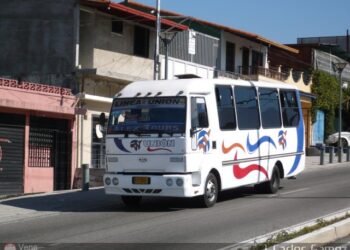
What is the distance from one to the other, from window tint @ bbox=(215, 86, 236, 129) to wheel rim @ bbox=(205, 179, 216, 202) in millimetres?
1447

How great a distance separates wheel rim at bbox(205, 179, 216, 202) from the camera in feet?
46.7

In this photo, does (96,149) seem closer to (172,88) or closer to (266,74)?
(172,88)

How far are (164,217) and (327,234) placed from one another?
435cm

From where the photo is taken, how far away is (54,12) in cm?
2425

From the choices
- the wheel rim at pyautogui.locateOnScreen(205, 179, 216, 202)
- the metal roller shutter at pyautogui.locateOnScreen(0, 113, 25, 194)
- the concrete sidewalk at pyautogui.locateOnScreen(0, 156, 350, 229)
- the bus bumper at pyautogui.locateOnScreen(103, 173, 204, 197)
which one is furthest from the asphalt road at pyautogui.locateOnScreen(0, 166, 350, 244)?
the metal roller shutter at pyautogui.locateOnScreen(0, 113, 25, 194)

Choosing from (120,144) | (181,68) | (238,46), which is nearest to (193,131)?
(120,144)

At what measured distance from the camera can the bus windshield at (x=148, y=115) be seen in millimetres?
13773

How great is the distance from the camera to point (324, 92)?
4450cm

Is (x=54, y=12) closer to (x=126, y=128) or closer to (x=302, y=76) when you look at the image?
(x=126, y=128)

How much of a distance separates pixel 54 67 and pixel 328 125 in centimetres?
2745

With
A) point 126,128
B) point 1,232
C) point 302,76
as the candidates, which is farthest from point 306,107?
point 1,232

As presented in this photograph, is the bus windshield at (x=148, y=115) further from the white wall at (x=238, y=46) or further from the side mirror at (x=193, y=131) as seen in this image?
the white wall at (x=238, y=46)

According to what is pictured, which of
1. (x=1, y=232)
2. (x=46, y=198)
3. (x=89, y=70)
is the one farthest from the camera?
(x=89, y=70)

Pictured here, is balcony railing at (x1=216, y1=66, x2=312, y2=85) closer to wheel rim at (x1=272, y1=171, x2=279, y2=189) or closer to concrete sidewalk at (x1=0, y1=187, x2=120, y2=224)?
Result: wheel rim at (x1=272, y1=171, x2=279, y2=189)
